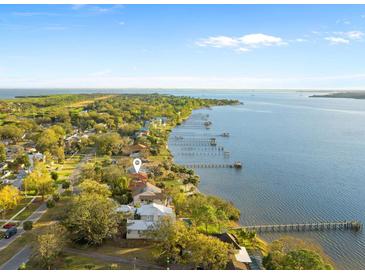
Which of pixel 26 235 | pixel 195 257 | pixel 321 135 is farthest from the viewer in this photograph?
pixel 321 135

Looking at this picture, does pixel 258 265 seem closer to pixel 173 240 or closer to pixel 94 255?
pixel 173 240

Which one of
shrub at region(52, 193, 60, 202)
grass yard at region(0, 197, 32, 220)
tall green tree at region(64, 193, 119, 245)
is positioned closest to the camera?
tall green tree at region(64, 193, 119, 245)

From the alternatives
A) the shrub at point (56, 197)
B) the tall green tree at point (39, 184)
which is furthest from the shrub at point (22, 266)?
the tall green tree at point (39, 184)

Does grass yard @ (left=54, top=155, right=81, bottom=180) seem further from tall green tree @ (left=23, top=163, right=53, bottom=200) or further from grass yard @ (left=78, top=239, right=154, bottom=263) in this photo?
grass yard @ (left=78, top=239, right=154, bottom=263)

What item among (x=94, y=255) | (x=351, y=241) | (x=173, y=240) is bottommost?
(x=351, y=241)

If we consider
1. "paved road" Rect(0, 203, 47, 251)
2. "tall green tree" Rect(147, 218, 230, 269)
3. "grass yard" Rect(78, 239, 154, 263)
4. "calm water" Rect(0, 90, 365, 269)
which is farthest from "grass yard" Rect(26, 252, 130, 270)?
"calm water" Rect(0, 90, 365, 269)

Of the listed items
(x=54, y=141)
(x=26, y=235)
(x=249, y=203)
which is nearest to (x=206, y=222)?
(x=249, y=203)

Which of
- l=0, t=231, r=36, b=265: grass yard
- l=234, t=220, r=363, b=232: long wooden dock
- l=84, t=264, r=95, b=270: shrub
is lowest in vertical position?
l=234, t=220, r=363, b=232: long wooden dock

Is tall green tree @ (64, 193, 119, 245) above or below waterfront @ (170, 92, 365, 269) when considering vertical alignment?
above
